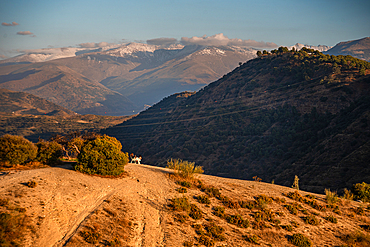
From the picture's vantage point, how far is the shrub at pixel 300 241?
15109 millimetres

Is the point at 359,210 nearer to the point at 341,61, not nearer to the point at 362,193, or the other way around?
the point at 362,193

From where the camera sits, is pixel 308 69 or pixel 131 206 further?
pixel 308 69

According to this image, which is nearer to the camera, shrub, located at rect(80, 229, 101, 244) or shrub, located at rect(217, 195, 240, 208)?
shrub, located at rect(80, 229, 101, 244)

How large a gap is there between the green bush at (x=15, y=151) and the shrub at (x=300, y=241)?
21533 millimetres

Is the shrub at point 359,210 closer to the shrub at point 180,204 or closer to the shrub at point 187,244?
the shrub at point 180,204

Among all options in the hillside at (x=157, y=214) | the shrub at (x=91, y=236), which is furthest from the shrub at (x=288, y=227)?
the shrub at (x=91, y=236)

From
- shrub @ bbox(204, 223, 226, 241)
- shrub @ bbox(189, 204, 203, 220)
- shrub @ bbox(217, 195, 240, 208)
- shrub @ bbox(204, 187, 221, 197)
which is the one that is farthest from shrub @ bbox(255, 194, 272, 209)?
shrub @ bbox(189, 204, 203, 220)

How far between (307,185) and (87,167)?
37.3m

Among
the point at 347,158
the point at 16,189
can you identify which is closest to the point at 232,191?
the point at 16,189

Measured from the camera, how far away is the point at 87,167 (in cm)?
2016

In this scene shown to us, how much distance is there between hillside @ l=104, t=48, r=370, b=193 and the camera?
153ft

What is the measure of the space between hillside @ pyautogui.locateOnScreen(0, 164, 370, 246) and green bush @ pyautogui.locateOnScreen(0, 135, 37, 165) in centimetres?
260

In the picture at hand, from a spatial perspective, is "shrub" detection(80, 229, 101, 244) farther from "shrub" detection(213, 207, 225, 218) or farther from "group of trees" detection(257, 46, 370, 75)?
"group of trees" detection(257, 46, 370, 75)

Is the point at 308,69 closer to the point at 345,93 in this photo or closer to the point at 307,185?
the point at 345,93
